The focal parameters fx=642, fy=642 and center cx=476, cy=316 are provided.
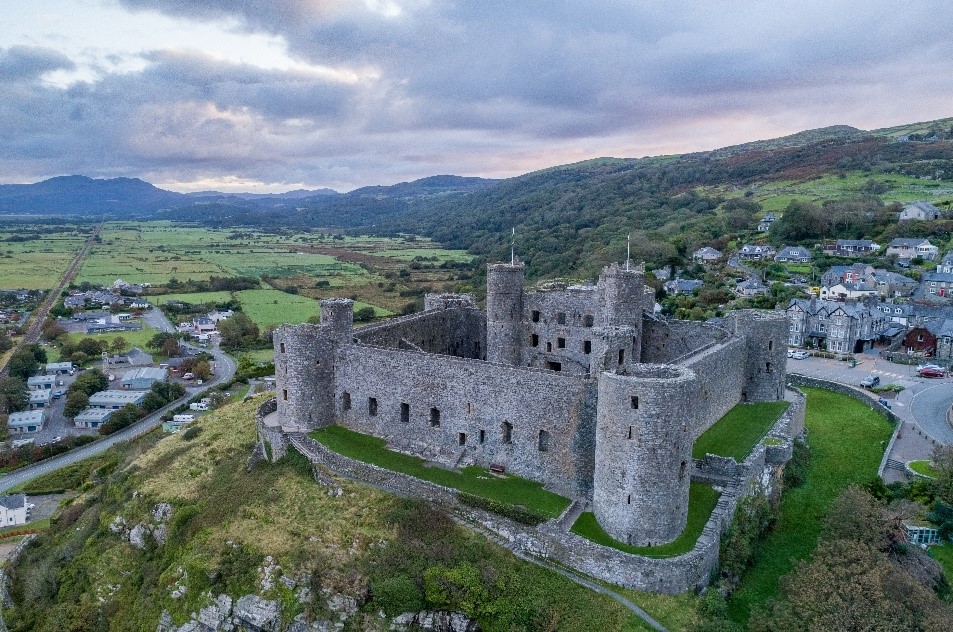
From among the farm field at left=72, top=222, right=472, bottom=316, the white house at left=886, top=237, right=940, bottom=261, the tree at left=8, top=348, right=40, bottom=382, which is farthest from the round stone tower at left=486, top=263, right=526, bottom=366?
the white house at left=886, top=237, right=940, bottom=261

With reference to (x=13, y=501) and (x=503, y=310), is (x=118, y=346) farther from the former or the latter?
(x=503, y=310)

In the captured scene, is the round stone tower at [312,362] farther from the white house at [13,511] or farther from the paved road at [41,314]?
the paved road at [41,314]

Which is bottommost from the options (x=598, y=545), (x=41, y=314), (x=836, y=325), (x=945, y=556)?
→ (x=41, y=314)

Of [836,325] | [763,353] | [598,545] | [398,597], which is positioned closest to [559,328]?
[763,353]

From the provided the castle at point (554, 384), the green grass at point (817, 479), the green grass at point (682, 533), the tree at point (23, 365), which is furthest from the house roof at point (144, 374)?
the green grass at point (817, 479)

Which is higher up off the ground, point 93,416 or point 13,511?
point 93,416

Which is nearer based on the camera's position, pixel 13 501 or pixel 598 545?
pixel 598 545

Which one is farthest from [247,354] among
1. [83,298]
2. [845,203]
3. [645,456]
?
[845,203]

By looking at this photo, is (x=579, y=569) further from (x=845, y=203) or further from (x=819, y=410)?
(x=845, y=203)
